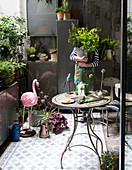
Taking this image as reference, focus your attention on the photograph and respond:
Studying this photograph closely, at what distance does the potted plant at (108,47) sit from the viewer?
5.04m

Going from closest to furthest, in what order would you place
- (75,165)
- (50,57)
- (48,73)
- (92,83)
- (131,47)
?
1. (131,47)
2. (75,165)
3. (92,83)
4. (48,73)
5. (50,57)

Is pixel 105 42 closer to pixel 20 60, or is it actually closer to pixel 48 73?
pixel 48 73

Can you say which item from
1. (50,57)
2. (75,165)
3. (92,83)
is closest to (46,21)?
(50,57)

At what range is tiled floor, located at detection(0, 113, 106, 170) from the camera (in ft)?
10.3

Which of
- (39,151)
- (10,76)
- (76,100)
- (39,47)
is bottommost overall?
(39,151)

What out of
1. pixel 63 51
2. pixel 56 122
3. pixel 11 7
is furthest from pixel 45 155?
pixel 11 7

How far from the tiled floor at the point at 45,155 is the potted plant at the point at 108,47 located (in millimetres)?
1846

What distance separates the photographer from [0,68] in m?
3.65

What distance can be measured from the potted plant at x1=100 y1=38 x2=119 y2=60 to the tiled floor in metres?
1.85

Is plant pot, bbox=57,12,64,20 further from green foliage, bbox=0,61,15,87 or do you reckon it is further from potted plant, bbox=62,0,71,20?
green foliage, bbox=0,61,15,87

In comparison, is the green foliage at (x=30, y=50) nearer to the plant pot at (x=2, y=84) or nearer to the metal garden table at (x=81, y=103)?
the plant pot at (x=2, y=84)

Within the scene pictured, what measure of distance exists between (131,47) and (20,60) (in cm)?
441

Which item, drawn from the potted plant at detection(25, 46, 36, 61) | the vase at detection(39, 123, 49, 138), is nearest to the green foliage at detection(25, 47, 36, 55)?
the potted plant at detection(25, 46, 36, 61)

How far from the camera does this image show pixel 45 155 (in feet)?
11.3
